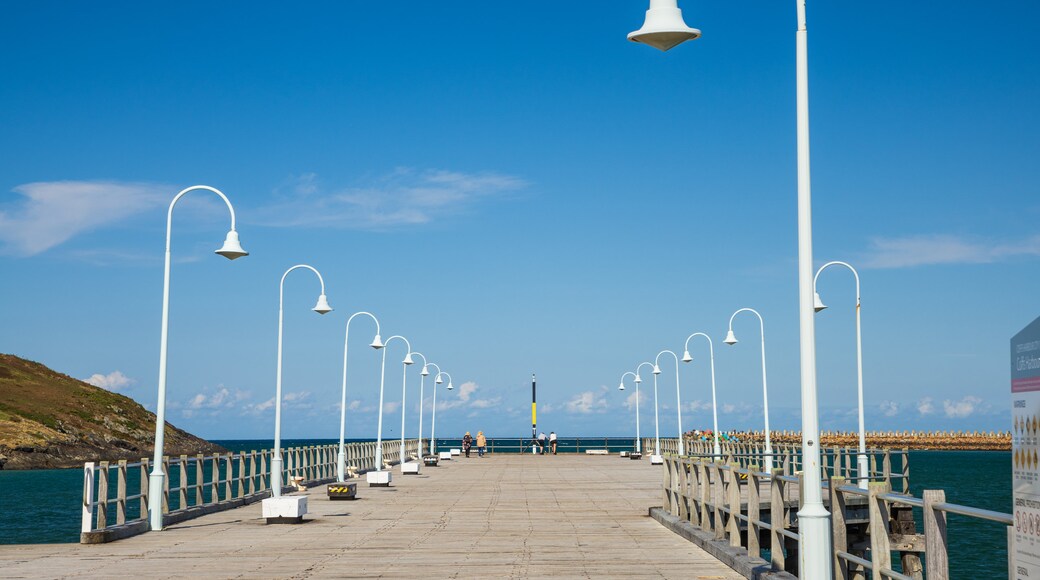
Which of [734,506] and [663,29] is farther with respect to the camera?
[734,506]

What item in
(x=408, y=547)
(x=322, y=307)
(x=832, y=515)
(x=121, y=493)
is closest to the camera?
(x=832, y=515)

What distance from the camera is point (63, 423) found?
135375 millimetres

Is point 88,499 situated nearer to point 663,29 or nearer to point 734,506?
point 734,506

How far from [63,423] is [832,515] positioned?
135 metres

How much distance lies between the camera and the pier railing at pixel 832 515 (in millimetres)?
8953

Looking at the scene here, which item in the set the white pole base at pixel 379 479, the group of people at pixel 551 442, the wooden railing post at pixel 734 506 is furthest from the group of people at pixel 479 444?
the wooden railing post at pixel 734 506

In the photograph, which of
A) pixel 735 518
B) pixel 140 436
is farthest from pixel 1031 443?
pixel 140 436

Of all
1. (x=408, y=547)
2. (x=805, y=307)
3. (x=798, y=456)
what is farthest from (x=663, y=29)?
(x=798, y=456)

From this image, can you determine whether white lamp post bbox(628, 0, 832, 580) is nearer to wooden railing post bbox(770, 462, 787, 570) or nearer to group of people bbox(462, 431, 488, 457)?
wooden railing post bbox(770, 462, 787, 570)

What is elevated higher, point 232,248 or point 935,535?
point 232,248

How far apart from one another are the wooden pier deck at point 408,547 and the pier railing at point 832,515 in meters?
0.70

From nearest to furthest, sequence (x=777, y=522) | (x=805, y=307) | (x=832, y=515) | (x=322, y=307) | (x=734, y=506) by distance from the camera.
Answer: (x=805, y=307) → (x=832, y=515) → (x=777, y=522) → (x=734, y=506) → (x=322, y=307)

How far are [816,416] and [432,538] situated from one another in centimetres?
1116

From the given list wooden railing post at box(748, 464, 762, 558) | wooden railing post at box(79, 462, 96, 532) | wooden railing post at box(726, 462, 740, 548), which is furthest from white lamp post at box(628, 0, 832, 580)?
wooden railing post at box(79, 462, 96, 532)
